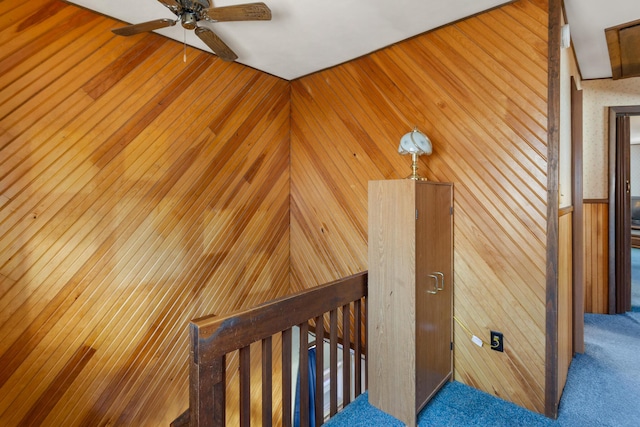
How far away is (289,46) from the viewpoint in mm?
2781

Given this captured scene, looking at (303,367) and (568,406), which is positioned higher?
(303,367)

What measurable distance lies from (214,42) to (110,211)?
1.49 metres

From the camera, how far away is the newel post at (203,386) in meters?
1.35

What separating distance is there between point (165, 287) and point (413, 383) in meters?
2.08

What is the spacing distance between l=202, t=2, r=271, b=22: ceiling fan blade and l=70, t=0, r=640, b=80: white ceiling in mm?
231

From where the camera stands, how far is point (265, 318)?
163cm

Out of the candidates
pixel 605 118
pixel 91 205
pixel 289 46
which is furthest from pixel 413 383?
pixel 605 118

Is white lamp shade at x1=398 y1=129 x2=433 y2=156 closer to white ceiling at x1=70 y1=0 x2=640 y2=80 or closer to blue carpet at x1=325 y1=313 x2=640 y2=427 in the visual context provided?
white ceiling at x1=70 y1=0 x2=640 y2=80

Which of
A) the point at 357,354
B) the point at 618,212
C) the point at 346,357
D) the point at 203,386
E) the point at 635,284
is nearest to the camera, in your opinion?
the point at 203,386

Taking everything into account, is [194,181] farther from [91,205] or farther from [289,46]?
[289,46]

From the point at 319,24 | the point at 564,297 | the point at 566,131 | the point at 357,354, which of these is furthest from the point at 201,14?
the point at 564,297

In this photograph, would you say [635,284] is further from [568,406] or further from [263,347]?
[263,347]

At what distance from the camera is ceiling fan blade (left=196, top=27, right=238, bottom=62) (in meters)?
2.10

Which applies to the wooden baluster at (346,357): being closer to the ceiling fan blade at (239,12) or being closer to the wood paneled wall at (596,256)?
the ceiling fan blade at (239,12)
